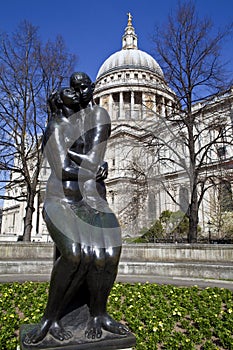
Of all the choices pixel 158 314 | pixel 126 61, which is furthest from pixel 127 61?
pixel 158 314

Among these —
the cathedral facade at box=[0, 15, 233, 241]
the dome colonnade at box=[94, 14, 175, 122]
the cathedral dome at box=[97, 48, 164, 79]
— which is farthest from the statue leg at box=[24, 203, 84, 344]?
the cathedral dome at box=[97, 48, 164, 79]

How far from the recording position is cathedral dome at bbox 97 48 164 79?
2977 inches

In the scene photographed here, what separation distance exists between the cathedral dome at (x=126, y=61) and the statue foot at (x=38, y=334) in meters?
75.3

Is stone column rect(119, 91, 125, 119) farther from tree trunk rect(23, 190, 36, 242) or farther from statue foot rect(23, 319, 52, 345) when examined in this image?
statue foot rect(23, 319, 52, 345)

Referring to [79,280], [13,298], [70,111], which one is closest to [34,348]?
[79,280]

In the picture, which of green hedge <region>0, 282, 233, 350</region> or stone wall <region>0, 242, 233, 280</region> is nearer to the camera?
green hedge <region>0, 282, 233, 350</region>

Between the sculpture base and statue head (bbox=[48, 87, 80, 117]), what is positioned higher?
statue head (bbox=[48, 87, 80, 117])

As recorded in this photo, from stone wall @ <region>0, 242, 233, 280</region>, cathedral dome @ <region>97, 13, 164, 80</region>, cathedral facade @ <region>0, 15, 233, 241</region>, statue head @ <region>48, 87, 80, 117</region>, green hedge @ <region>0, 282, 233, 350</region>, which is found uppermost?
cathedral dome @ <region>97, 13, 164, 80</region>

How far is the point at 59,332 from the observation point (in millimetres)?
3021

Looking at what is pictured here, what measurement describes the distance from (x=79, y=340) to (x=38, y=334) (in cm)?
40

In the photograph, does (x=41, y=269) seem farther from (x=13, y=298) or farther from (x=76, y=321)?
(x=76, y=321)

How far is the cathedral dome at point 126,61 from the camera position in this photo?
75.6 m

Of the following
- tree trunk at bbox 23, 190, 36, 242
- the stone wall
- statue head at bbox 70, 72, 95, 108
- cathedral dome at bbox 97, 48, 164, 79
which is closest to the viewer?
statue head at bbox 70, 72, 95, 108

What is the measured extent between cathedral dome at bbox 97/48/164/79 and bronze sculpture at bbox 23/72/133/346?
73722 millimetres
